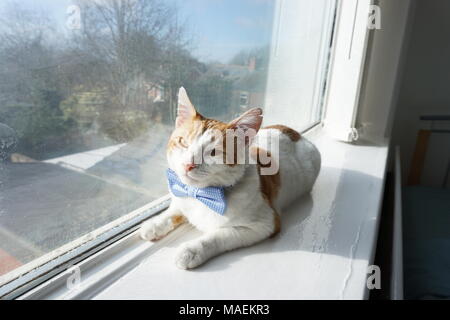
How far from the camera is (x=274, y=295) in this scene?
1.48 ft

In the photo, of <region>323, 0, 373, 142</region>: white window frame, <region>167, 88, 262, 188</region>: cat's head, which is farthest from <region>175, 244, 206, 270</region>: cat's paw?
<region>323, 0, 373, 142</region>: white window frame

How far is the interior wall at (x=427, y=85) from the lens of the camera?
1681 mm

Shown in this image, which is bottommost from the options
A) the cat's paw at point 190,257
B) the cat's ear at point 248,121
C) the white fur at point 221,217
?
the cat's paw at point 190,257

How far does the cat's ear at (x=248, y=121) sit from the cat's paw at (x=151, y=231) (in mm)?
238

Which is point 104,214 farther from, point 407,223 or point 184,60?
point 407,223

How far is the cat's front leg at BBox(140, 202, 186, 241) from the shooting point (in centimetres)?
57

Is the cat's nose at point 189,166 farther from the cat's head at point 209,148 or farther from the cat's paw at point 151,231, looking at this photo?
the cat's paw at point 151,231

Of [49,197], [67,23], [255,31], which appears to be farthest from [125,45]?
[255,31]

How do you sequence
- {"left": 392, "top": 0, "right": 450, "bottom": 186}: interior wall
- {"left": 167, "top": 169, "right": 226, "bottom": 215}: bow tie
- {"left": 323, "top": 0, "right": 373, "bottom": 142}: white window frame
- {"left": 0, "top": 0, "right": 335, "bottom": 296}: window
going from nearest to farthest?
{"left": 0, "top": 0, "right": 335, "bottom": 296}: window
{"left": 167, "top": 169, "right": 226, "bottom": 215}: bow tie
{"left": 323, "top": 0, "right": 373, "bottom": 142}: white window frame
{"left": 392, "top": 0, "right": 450, "bottom": 186}: interior wall

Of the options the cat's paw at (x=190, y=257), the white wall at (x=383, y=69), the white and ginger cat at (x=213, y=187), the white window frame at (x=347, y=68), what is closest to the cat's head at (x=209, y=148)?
the white and ginger cat at (x=213, y=187)

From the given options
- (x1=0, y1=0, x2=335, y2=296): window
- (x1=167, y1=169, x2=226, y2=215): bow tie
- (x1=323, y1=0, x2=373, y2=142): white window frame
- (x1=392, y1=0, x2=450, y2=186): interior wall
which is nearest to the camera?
(x1=0, y1=0, x2=335, y2=296): window

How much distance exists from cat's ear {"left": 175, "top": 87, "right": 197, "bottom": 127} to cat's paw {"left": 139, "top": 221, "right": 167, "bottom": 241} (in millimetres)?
198

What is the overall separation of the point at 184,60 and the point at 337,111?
899mm

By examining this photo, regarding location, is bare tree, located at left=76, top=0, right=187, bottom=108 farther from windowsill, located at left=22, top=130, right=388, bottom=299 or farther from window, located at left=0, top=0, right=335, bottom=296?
windowsill, located at left=22, top=130, right=388, bottom=299
